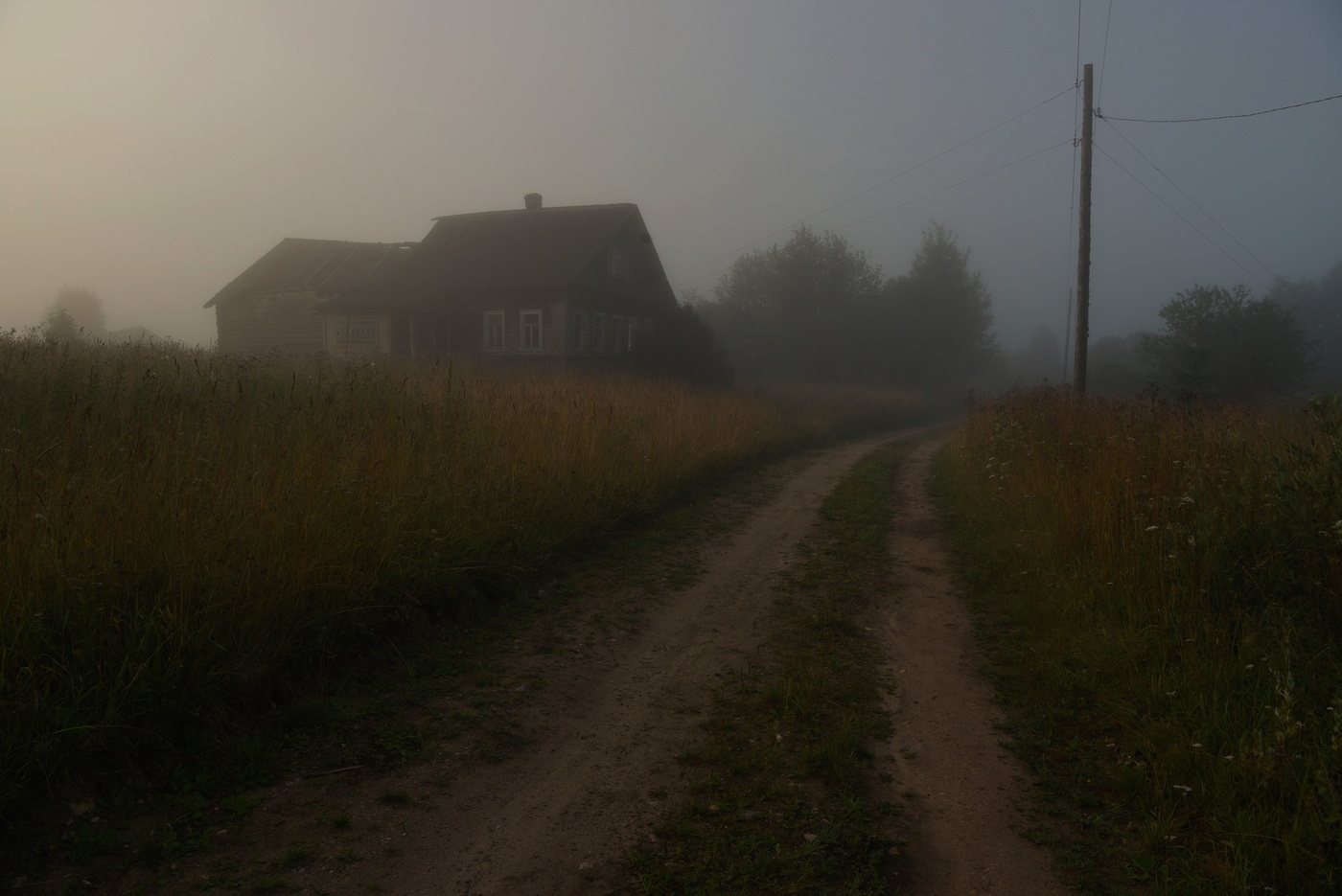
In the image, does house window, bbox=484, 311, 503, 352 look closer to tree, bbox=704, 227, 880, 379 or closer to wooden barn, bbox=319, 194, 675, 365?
wooden barn, bbox=319, 194, 675, 365

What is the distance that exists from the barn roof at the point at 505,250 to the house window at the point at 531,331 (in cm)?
123

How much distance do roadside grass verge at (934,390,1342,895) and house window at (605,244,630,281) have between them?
23662 mm

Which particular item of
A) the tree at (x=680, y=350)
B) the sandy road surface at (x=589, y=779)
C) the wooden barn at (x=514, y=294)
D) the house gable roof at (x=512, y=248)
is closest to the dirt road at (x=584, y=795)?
the sandy road surface at (x=589, y=779)

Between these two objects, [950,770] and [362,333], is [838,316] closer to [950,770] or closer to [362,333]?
[362,333]

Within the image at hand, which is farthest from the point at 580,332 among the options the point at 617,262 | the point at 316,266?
the point at 316,266

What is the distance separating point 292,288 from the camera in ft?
108

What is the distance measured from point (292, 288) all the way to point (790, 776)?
113 feet

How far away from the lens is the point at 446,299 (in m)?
28.7

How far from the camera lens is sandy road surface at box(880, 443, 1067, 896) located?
3.04 m

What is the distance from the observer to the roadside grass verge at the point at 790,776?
298 centimetres

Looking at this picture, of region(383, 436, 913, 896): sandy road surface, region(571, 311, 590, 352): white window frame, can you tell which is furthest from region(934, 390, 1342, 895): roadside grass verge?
region(571, 311, 590, 352): white window frame

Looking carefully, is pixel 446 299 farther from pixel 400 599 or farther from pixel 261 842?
pixel 261 842

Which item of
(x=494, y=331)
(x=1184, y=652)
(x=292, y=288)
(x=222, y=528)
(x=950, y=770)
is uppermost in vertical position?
(x=292, y=288)

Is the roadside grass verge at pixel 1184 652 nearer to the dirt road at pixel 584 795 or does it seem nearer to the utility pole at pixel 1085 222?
the dirt road at pixel 584 795
